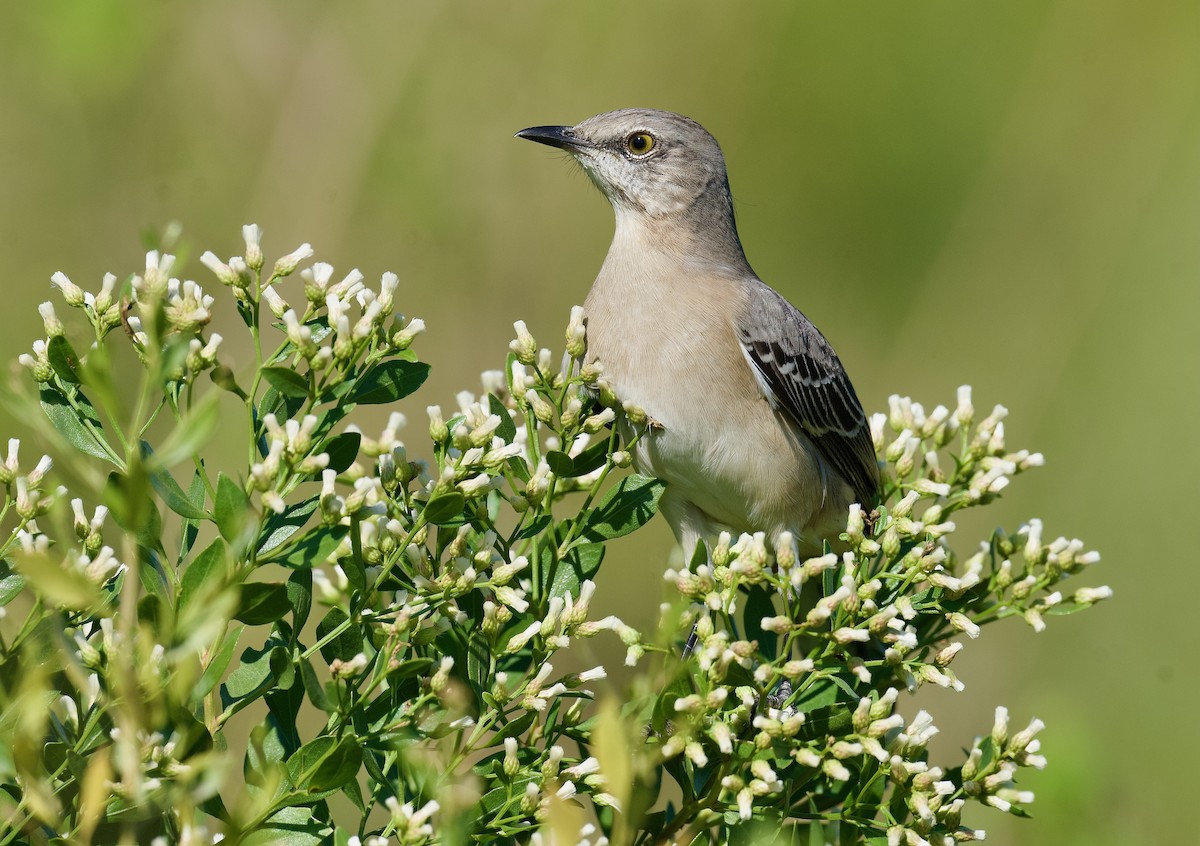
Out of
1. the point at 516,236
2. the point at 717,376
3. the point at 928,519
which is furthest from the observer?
the point at 516,236

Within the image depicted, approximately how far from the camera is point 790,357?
4645 mm

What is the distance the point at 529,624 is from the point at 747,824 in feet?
2.03

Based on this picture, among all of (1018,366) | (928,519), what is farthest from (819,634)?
(1018,366)

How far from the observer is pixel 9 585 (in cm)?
213

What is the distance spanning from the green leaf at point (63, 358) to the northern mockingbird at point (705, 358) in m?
2.27

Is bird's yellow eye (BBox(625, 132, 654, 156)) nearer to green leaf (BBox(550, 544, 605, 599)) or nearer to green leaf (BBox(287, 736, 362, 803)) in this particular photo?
green leaf (BBox(550, 544, 605, 599))

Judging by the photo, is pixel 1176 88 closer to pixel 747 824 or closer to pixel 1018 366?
pixel 1018 366

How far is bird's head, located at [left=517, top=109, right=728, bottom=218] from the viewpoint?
5.07 meters

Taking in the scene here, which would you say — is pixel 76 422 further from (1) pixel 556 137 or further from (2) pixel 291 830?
(1) pixel 556 137

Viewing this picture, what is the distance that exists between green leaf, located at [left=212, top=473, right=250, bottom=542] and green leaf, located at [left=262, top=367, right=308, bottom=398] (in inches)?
9.9

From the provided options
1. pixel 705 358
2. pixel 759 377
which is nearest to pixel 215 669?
pixel 705 358

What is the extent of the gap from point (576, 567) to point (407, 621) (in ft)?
2.04

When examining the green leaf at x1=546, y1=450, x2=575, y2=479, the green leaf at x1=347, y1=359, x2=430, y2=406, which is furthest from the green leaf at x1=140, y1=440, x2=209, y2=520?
the green leaf at x1=546, y1=450, x2=575, y2=479

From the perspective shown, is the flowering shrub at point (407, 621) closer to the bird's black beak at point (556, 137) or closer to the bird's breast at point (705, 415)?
the bird's breast at point (705, 415)
